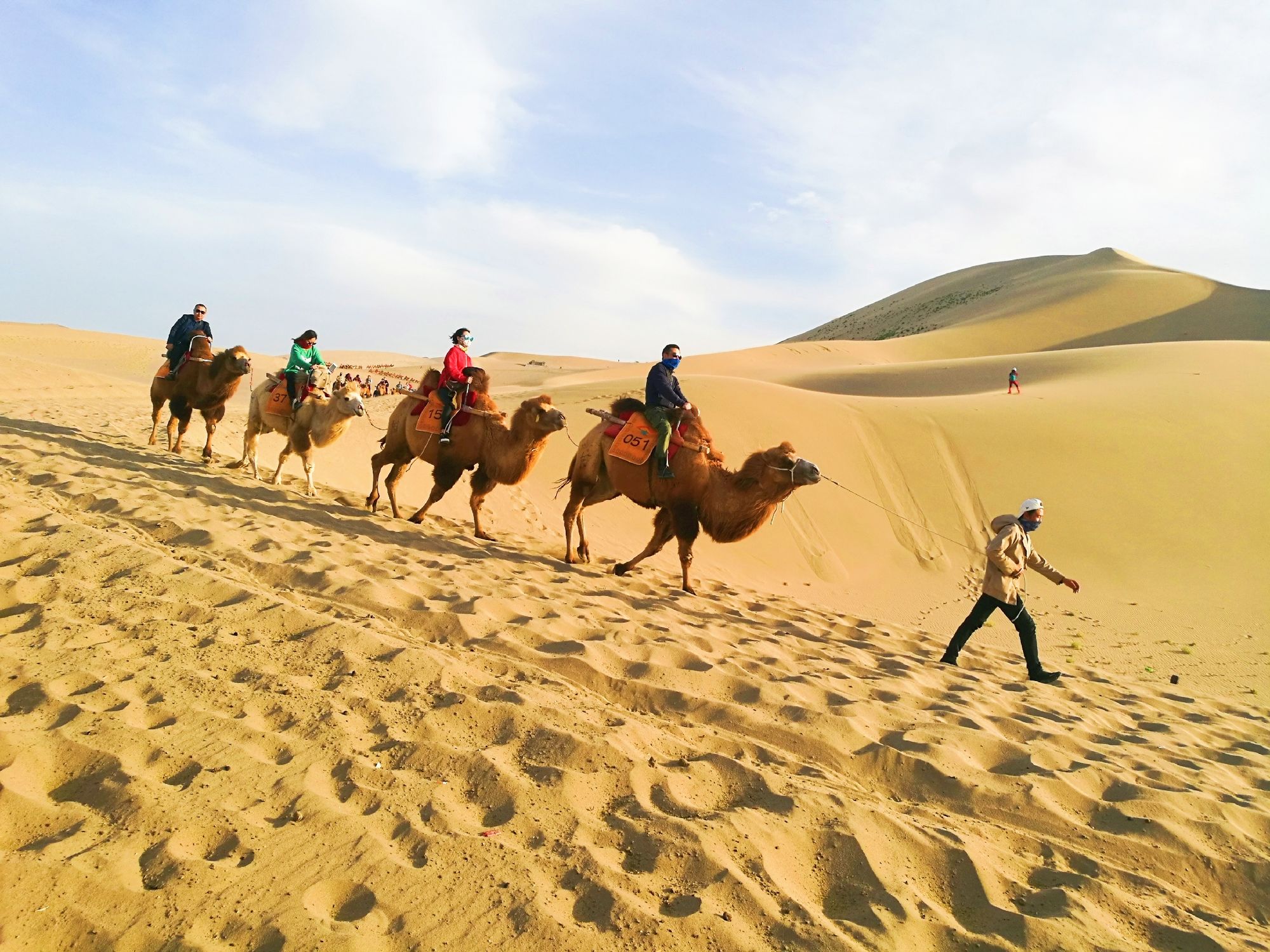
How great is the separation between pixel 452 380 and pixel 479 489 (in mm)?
1502

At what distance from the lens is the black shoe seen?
732 cm

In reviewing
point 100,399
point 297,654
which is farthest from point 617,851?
point 100,399

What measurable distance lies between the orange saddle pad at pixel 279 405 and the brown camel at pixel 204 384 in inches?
25.5

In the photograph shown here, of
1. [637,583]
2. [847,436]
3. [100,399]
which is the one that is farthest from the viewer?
[100,399]

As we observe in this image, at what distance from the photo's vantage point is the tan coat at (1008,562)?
24.6 feet

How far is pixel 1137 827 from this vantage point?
4.05 m

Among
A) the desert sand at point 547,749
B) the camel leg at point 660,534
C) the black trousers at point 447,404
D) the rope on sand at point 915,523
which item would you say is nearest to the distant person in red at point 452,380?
the black trousers at point 447,404

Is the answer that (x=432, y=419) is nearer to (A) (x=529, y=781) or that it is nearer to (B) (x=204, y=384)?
(B) (x=204, y=384)

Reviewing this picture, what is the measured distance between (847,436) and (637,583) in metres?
9.75

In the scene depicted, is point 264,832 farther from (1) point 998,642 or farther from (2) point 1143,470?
(2) point 1143,470

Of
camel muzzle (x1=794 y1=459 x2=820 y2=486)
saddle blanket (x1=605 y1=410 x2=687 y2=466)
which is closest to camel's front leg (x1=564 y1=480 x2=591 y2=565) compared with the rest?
saddle blanket (x1=605 y1=410 x2=687 y2=466)

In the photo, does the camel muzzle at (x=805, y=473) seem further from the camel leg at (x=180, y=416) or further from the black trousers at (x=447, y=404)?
the camel leg at (x=180, y=416)

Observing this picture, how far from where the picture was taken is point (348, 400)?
11297mm

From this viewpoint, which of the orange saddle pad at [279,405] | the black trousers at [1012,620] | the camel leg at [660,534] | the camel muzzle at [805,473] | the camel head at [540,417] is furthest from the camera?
the orange saddle pad at [279,405]
